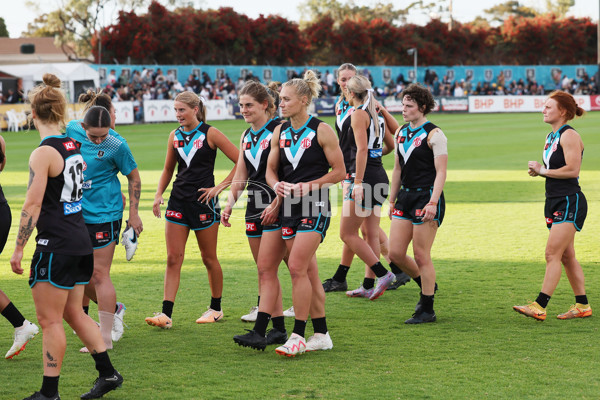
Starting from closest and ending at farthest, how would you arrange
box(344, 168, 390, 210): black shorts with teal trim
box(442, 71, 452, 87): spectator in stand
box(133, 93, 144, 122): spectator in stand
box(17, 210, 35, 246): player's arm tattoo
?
box(17, 210, 35, 246): player's arm tattoo → box(344, 168, 390, 210): black shorts with teal trim → box(133, 93, 144, 122): spectator in stand → box(442, 71, 452, 87): spectator in stand

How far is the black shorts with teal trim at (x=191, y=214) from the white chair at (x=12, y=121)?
1082 inches

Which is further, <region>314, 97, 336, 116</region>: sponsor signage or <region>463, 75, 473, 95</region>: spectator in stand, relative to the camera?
<region>463, 75, 473, 95</region>: spectator in stand

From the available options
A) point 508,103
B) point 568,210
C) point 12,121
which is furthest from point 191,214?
point 508,103

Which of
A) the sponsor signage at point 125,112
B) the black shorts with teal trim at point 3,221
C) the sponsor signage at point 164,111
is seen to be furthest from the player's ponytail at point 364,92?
the sponsor signage at point 125,112

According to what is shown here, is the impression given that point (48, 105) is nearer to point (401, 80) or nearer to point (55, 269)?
point (55, 269)

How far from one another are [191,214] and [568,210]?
3133 mm

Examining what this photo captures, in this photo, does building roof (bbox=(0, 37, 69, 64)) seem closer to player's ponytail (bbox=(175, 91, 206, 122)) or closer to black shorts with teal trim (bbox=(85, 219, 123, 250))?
player's ponytail (bbox=(175, 91, 206, 122))

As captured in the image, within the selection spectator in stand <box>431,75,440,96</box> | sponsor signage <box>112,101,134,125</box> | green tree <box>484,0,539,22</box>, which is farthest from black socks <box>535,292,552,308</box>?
green tree <box>484,0,539,22</box>

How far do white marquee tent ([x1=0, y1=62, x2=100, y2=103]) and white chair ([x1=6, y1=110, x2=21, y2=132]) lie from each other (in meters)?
4.31

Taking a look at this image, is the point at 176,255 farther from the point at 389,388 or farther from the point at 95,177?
the point at 389,388

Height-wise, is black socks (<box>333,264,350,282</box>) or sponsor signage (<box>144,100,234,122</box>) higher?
sponsor signage (<box>144,100,234,122</box>)

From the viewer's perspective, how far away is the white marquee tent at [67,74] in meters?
36.6

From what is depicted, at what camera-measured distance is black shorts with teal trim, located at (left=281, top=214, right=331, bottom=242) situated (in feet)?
18.0

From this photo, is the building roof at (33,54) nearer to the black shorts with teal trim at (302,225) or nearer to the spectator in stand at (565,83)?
the spectator in stand at (565,83)
